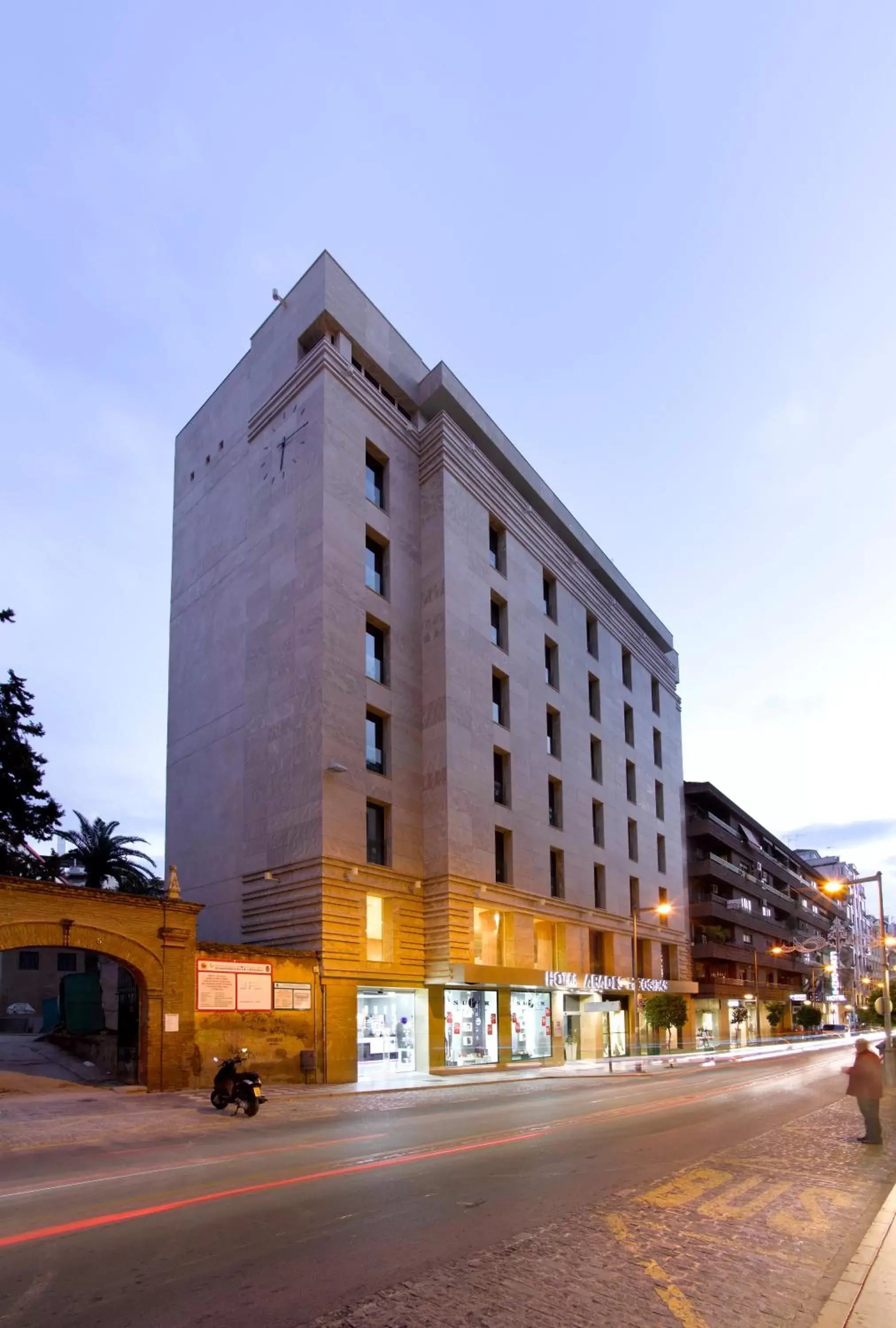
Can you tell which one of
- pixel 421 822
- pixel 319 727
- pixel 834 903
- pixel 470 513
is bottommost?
pixel 834 903

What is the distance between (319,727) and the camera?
31938 mm

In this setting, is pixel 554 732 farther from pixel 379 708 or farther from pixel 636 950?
pixel 379 708

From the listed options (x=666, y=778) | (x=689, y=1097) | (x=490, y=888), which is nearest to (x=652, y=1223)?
(x=689, y=1097)

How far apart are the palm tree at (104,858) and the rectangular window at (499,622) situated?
67.0 ft

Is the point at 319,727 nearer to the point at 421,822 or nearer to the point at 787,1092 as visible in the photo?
the point at 421,822

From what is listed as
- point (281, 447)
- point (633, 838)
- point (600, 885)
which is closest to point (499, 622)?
point (281, 447)

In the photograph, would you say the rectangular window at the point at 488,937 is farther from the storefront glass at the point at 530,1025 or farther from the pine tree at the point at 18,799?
the pine tree at the point at 18,799

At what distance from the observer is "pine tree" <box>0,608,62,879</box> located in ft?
119

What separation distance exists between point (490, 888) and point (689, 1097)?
15.4 meters

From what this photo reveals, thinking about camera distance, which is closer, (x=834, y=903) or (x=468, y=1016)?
(x=468, y=1016)

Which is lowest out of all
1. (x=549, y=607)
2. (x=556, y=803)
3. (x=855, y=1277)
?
(x=855, y=1277)

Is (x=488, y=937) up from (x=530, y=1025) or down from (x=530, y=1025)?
up

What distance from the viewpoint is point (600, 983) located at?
45.3 m

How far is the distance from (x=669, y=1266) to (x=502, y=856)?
110ft
